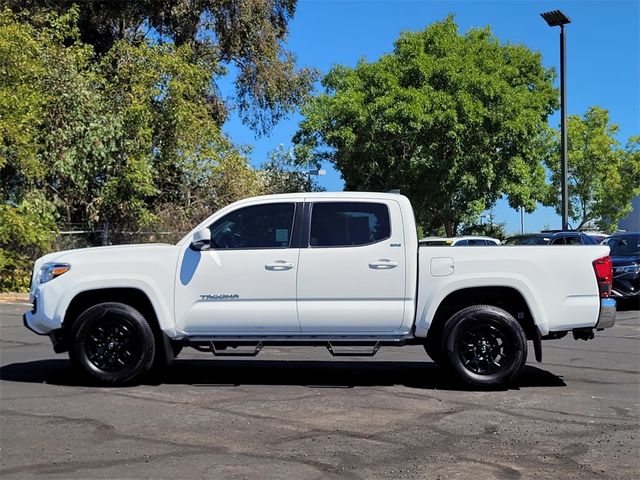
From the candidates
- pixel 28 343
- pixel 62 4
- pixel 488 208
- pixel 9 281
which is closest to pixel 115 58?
pixel 62 4

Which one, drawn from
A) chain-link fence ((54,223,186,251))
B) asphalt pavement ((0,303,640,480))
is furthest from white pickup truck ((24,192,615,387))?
chain-link fence ((54,223,186,251))

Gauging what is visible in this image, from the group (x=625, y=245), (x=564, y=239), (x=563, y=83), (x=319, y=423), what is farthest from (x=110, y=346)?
(x=563, y=83)

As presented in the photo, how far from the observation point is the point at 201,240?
771 cm

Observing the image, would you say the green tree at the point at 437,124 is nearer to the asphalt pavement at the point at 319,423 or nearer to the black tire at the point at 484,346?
the asphalt pavement at the point at 319,423

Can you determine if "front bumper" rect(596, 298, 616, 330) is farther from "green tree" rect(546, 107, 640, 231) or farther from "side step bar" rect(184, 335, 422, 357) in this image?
"green tree" rect(546, 107, 640, 231)

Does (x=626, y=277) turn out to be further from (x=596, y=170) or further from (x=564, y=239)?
(x=596, y=170)

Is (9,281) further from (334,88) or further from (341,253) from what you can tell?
(334,88)

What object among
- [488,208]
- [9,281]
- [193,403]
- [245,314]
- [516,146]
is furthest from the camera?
[488,208]

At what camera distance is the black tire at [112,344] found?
25.4 ft

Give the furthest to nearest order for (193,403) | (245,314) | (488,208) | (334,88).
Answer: (334,88)
(488,208)
(245,314)
(193,403)

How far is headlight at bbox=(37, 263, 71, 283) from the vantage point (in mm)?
7844

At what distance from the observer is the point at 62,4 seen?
25203 mm

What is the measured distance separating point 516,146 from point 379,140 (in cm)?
586

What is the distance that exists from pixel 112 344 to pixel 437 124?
971 inches
